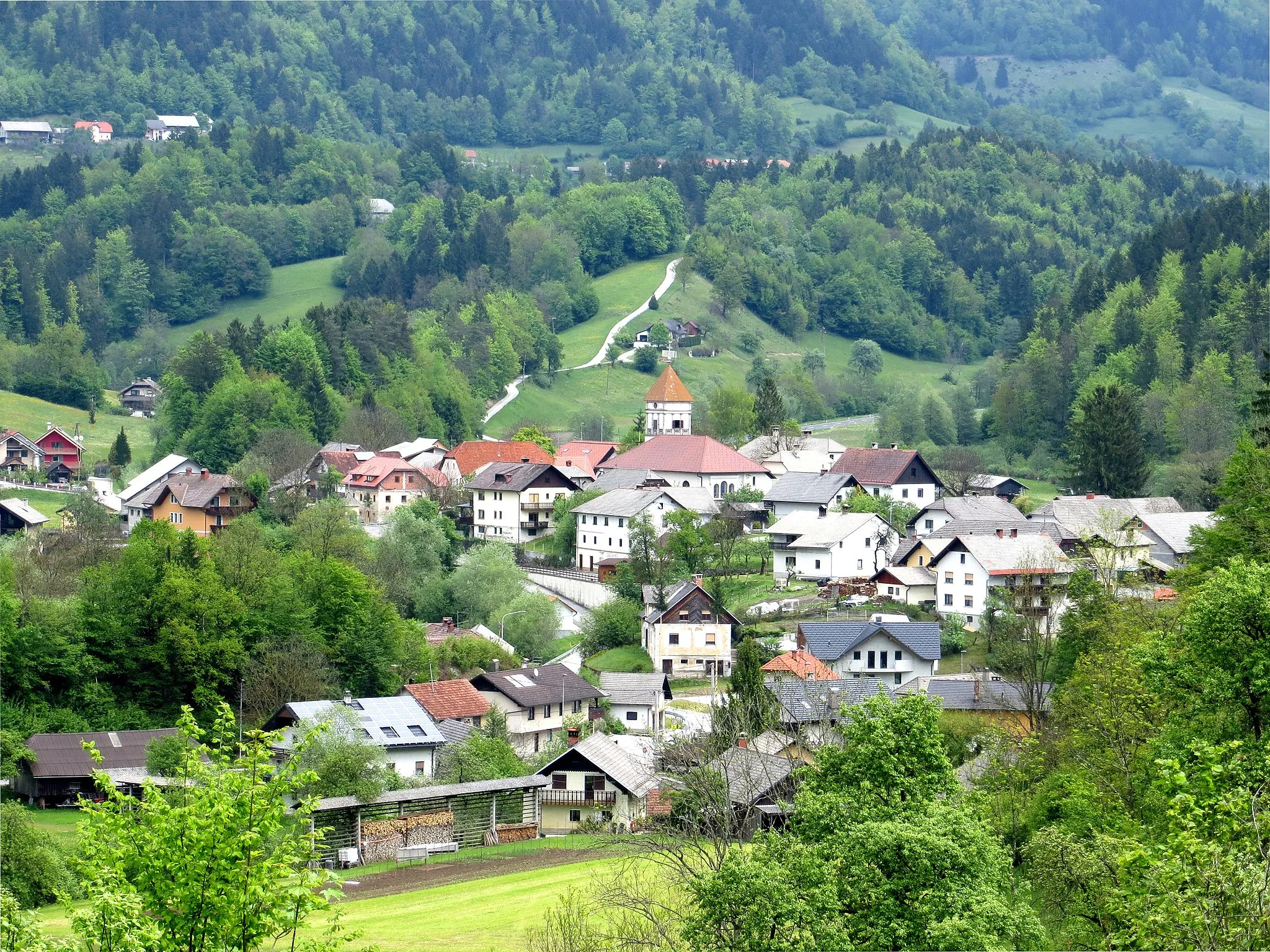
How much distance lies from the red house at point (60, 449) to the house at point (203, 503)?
17847 mm

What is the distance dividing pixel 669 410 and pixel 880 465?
2006cm

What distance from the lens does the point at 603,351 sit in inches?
5044

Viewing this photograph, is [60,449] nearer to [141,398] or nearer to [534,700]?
[141,398]

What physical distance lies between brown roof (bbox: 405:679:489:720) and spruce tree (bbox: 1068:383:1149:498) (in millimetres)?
35558

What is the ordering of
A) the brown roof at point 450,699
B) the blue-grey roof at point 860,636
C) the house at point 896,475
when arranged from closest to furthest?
the brown roof at point 450,699 → the blue-grey roof at point 860,636 → the house at point 896,475

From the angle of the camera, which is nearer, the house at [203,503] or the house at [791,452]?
the house at [203,503]

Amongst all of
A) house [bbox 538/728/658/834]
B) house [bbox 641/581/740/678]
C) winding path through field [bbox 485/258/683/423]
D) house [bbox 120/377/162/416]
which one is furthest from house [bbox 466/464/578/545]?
house [bbox 120/377/162/416]

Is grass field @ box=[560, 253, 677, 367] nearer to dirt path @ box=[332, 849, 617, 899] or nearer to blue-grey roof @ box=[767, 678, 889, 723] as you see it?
blue-grey roof @ box=[767, 678, 889, 723]

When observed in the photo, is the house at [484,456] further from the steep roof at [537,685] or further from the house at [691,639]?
the steep roof at [537,685]

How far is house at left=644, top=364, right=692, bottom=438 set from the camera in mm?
94688

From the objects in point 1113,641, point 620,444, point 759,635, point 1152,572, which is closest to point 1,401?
point 620,444

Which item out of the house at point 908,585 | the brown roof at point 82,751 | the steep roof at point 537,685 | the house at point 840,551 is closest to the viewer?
the brown roof at point 82,751

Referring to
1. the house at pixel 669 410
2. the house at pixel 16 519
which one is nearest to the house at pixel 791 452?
the house at pixel 669 410

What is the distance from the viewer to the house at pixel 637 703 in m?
50.3
